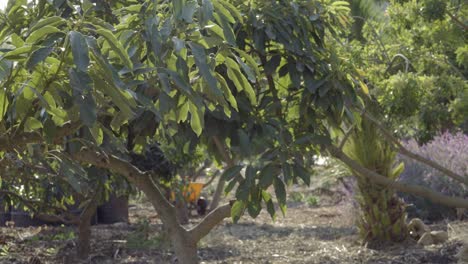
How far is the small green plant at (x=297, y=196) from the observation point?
18.8 meters

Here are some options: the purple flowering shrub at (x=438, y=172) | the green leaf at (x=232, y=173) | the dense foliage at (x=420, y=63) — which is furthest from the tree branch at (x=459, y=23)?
the purple flowering shrub at (x=438, y=172)

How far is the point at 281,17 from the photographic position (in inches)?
247

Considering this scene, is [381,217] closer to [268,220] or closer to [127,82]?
[268,220]

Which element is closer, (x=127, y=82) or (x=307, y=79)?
(x=127, y=82)

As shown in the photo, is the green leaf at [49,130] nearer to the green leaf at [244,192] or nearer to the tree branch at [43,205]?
the green leaf at [244,192]

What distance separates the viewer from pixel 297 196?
62.7 ft

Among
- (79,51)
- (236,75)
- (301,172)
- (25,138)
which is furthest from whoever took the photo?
(301,172)

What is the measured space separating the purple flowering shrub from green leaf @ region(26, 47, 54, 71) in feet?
31.3

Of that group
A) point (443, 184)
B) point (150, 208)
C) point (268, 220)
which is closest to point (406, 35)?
point (443, 184)

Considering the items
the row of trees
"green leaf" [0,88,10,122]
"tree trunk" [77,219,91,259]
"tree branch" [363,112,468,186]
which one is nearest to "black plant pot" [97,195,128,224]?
"tree trunk" [77,219,91,259]

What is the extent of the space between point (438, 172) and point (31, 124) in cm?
1001

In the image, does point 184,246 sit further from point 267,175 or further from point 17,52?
point 17,52

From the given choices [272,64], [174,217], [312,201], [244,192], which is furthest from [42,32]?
[312,201]

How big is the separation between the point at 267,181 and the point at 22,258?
210 inches
